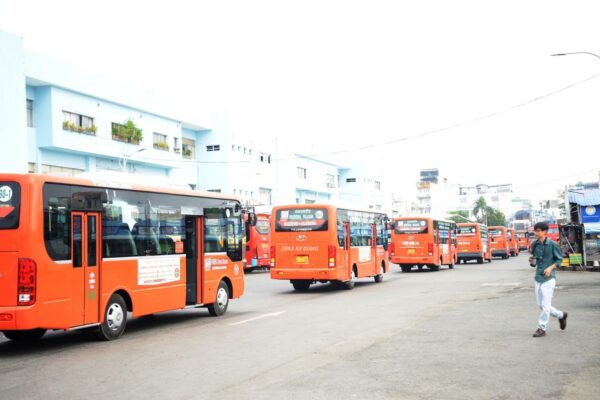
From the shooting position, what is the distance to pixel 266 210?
43875mm

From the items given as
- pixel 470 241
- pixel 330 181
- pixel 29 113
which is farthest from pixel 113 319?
pixel 330 181

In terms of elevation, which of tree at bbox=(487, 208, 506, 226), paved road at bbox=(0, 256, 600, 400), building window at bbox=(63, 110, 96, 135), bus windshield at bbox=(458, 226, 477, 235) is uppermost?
building window at bbox=(63, 110, 96, 135)

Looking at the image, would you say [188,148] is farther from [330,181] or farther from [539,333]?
[539,333]

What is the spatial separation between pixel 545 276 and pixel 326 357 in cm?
399

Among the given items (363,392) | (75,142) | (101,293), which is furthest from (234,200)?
(75,142)

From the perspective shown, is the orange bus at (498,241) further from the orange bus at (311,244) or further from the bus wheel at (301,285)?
the bus wheel at (301,285)

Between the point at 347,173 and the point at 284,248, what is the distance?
64203 millimetres

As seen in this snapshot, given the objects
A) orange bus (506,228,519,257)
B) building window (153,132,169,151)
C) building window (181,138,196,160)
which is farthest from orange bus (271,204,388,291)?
orange bus (506,228,519,257)

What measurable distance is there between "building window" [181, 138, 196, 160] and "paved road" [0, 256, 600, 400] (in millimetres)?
37186

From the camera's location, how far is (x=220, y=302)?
1523 cm

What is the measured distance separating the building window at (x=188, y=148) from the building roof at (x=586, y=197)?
29214 mm

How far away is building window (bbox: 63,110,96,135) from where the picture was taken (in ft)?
122

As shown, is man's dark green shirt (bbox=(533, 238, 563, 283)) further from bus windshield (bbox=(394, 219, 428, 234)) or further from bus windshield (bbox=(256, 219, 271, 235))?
bus windshield (bbox=(256, 219, 271, 235))

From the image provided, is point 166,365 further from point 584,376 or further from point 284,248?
point 284,248
